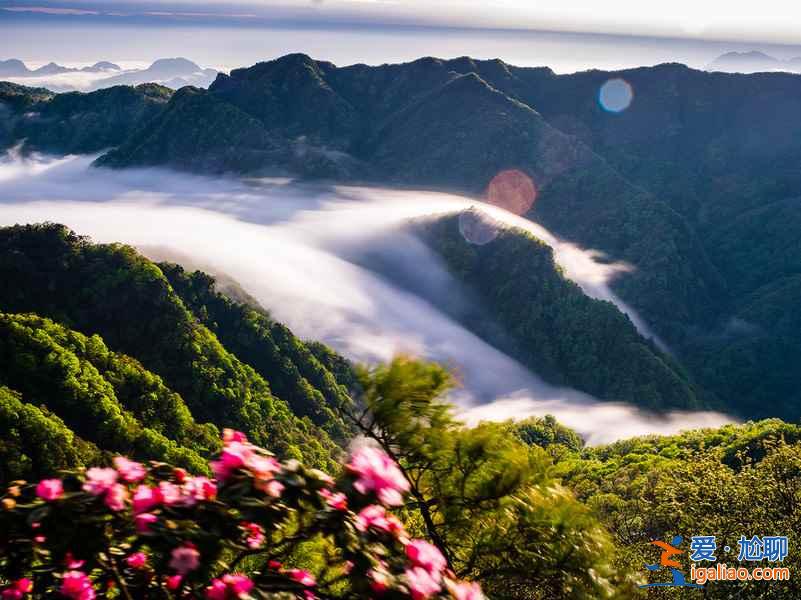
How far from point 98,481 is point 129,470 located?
36 cm

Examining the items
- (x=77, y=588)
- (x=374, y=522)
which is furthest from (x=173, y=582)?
(x=374, y=522)

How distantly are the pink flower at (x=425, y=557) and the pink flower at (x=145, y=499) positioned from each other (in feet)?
6.93

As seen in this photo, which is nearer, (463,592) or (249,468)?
(463,592)

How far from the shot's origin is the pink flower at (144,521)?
4.70m

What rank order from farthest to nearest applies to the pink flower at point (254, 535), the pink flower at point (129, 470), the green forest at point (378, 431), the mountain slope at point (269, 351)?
1. the mountain slope at point (269, 351)
2. the green forest at point (378, 431)
3. the pink flower at point (129, 470)
4. the pink flower at point (254, 535)

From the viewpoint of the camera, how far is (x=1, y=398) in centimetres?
5147

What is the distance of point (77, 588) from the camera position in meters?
4.81

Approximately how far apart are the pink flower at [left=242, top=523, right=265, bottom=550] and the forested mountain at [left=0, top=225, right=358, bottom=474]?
52269 mm

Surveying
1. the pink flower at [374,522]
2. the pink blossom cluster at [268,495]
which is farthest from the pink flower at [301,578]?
the pink flower at [374,522]

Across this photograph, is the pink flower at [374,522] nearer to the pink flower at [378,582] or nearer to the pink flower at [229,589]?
the pink flower at [378,582]

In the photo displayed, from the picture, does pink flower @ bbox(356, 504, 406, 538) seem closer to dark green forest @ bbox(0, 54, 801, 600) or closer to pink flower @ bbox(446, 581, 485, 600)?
pink flower @ bbox(446, 581, 485, 600)

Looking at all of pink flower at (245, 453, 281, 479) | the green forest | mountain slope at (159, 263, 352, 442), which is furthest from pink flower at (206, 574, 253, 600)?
mountain slope at (159, 263, 352, 442)

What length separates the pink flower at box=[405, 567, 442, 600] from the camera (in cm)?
453

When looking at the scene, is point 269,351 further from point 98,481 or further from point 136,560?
point 98,481
